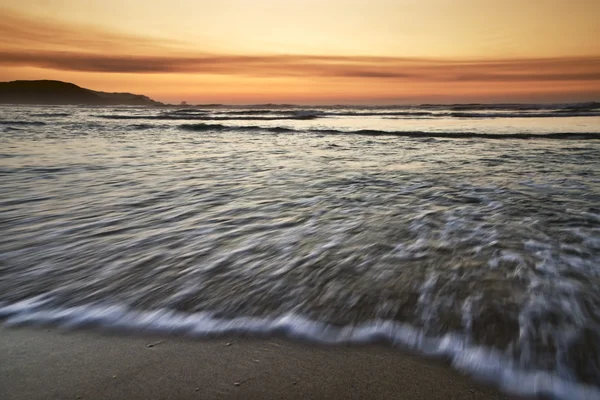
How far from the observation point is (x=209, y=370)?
6.04 ft

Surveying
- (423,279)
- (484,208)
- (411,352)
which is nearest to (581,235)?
(484,208)

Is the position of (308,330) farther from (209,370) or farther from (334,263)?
(334,263)

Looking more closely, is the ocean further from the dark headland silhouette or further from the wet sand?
the dark headland silhouette

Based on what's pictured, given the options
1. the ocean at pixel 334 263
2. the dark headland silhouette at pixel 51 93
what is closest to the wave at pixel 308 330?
the ocean at pixel 334 263

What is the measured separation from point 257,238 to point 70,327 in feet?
5.98

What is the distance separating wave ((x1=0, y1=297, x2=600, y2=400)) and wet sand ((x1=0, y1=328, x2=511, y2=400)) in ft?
0.27

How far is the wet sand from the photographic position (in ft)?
5.52

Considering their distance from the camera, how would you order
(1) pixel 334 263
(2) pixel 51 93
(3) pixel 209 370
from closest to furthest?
(3) pixel 209 370
(1) pixel 334 263
(2) pixel 51 93

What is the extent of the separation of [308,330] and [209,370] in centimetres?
61

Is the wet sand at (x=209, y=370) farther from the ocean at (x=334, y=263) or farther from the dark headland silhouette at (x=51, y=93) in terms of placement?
the dark headland silhouette at (x=51, y=93)

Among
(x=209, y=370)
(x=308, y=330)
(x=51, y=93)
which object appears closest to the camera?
(x=209, y=370)

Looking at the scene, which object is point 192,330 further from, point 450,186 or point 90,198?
point 450,186

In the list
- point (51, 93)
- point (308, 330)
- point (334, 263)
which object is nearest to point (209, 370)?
point (308, 330)

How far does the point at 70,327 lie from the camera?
7.29ft
